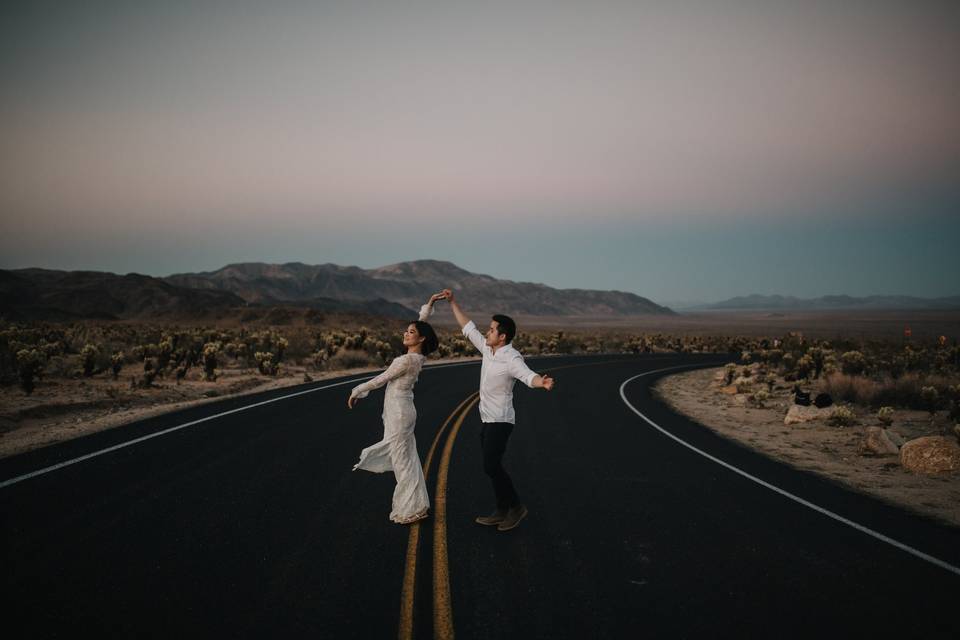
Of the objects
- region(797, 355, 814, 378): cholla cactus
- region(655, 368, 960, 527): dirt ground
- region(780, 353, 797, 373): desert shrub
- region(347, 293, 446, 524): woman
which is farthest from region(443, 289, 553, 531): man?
region(780, 353, 797, 373): desert shrub

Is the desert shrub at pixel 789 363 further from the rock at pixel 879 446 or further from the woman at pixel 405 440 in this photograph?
the woman at pixel 405 440

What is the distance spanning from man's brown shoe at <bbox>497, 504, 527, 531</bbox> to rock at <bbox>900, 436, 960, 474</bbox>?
7546 mm

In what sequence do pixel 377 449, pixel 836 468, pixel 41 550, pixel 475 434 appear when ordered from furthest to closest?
pixel 475 434
pixel 836 468
pixel 377 449
pixel 41 550

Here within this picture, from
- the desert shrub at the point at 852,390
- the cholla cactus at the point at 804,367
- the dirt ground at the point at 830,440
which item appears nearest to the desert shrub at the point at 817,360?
the cholla cactus at the point at 804,367

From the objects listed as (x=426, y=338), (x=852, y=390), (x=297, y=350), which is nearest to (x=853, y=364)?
(x=852, y=390)

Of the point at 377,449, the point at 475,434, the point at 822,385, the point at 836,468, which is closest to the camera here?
the point at 377,449

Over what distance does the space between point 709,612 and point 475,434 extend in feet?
21.4

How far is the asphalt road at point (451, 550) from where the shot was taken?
13.4 feet

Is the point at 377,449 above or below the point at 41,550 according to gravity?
above

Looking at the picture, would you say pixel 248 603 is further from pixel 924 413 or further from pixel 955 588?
pixel 924 413

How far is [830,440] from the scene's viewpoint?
39.7 ft

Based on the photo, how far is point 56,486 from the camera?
22.2 feet

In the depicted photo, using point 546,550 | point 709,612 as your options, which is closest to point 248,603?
point 546,550

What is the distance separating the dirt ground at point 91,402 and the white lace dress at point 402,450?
651 centimetres
